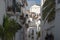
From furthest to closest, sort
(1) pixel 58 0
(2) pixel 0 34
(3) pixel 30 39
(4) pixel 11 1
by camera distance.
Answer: (3) pixel 30 39 → (4) pixel 11 1 → (1) pixel 58 0 → (2) pixel 0 34

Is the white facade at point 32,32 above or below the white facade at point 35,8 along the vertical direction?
below

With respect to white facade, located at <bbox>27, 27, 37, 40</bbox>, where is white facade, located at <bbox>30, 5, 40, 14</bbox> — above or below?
above

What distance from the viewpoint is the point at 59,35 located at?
24062 millimetres

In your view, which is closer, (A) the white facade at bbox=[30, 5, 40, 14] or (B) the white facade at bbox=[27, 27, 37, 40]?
(B) the white facade at bbox=[27, 27, 37, 40]

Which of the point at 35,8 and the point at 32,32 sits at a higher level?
the point at 35,8

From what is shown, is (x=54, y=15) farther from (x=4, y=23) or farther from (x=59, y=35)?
(x=4, y=23)

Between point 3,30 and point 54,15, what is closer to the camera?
point 3,30

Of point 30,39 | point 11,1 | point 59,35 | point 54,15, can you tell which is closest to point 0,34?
point 59,35

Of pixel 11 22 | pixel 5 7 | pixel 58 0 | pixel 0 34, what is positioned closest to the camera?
pixel 0 34

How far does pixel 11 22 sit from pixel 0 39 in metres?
2.07

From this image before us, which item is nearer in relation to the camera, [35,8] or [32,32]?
[32,32]

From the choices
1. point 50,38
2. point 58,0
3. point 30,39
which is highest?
point 58,0

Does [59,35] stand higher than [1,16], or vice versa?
[1,16]

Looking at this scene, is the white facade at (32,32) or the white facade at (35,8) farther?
the white facade at (35,8)
